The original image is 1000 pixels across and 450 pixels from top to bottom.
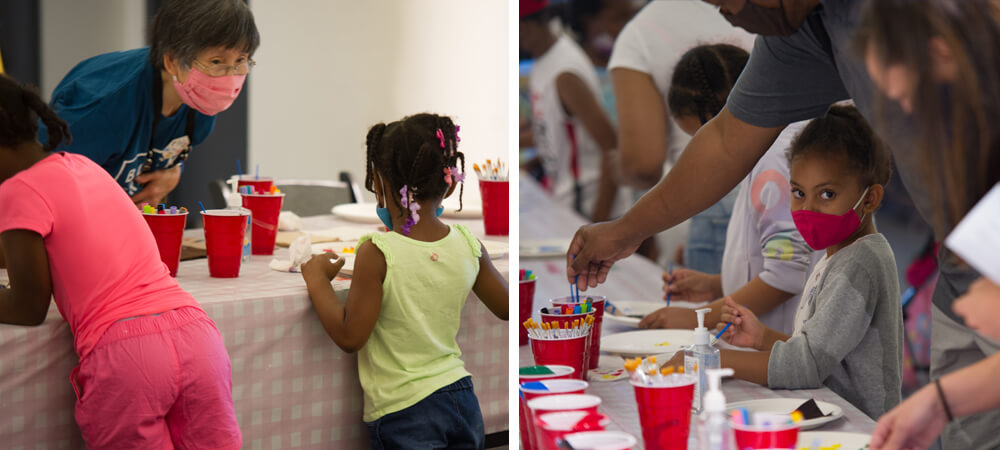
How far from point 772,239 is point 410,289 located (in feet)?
2.38

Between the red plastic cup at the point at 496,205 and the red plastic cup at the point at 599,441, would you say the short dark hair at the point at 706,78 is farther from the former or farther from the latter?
the red plastic cup at the point at 599,441

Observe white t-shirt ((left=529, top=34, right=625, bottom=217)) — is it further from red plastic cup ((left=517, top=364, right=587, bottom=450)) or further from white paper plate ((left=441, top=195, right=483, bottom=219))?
red plastic cup ((left=517, top=364, right=587, bottom=450))

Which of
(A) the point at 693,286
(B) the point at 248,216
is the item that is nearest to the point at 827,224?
(A) the point at 693,286

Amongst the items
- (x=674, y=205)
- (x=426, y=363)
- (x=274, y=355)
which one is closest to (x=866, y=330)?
(x=674, y=205)

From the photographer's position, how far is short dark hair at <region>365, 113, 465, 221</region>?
5.15 feet

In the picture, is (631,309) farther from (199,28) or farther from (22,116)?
(22,116)

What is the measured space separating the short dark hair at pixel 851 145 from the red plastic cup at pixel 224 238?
99 centimetres

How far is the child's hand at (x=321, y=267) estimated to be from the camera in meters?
1.54

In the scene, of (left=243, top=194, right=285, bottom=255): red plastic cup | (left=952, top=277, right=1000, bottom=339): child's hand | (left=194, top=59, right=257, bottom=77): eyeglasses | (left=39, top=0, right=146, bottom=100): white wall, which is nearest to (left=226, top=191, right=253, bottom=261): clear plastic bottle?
(left=243, top=194, right=285, bottom=255): red plastic cup

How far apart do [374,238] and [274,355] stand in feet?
0.90

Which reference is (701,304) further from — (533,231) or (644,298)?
(533,231)

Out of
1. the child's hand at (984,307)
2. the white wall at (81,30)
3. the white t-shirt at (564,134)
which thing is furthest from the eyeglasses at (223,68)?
the white wall at (81,30)

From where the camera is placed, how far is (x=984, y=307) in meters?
0.73

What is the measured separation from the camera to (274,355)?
1.52 meters
